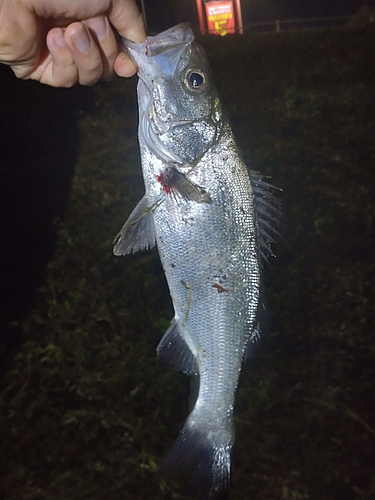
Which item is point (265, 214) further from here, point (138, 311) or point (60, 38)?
point (138, 311)

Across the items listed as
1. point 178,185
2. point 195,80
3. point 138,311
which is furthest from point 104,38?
point 138,311

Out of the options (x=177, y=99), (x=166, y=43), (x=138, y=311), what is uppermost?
(x=166, y=43)

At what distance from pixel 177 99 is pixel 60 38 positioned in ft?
1.16

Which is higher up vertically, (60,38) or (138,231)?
(60,38)

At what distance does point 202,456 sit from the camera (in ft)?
3.45

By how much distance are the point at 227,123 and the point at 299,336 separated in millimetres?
1589

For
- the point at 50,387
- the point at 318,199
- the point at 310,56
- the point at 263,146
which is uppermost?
the point at 310,56

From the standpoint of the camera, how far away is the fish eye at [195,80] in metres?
0.94

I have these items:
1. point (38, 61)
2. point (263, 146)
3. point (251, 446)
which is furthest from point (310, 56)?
point (251, 446)

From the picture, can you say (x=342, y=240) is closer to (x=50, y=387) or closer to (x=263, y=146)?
(x=263, y=146)

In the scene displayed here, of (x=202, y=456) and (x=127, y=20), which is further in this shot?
(x=202, y=456)

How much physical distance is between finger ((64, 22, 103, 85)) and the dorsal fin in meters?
0.50

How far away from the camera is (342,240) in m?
2.34

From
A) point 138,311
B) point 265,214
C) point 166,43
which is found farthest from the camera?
point 138,311
